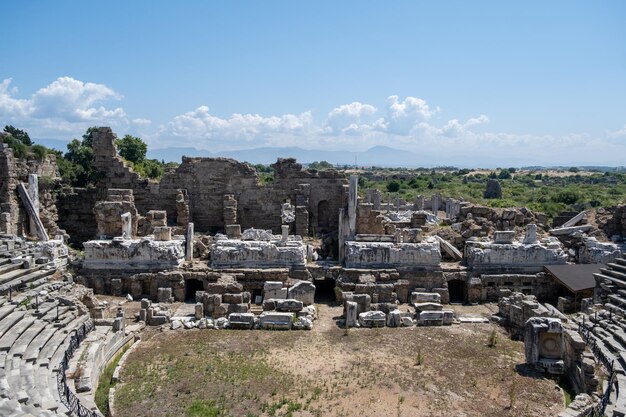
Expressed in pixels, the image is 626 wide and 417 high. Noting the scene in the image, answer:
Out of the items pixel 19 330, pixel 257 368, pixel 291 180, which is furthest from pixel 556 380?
pixel 291 180

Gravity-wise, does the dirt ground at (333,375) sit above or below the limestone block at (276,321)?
below

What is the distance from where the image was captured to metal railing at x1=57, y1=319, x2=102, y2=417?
1092 cm

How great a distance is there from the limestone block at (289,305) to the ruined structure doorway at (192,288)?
14.1ft

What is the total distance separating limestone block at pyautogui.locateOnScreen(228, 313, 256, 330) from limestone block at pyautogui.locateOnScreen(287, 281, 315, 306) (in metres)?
2.61

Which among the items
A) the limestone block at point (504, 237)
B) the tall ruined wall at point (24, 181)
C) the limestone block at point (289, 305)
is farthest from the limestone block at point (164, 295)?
the limestone block at point (504, 237)

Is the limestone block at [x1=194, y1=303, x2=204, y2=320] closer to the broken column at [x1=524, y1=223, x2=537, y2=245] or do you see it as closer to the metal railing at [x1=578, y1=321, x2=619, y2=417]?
the metal railing at [x1=578, y1=321, x2=619, y2=417]

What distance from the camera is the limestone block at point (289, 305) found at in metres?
19.2

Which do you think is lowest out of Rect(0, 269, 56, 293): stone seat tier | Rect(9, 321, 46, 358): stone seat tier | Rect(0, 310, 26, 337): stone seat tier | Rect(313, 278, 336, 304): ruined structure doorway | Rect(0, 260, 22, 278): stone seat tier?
Rect(313, 278, 336, 304): ruined structure doorway

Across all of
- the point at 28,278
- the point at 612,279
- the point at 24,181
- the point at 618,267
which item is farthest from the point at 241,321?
the point at 24,181

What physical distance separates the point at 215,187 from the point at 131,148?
48.9 feet

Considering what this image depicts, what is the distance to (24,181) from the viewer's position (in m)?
25.5

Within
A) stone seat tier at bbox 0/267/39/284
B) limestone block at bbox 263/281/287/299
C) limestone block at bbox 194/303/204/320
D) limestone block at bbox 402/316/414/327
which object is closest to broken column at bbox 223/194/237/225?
limestone block at bbox 263/281/287/299

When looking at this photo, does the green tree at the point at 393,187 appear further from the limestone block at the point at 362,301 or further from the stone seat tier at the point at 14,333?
the stone seat tier at the point at 14,333

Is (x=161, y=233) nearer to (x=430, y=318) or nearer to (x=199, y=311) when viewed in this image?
(x=199, y=311)
